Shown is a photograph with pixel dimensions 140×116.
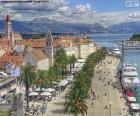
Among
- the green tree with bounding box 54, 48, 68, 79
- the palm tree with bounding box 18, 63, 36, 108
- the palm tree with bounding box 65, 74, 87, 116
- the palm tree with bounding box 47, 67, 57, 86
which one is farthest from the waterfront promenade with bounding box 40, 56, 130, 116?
the green tree with bounding box 54, 48, 68, 79

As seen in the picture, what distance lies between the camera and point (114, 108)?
270ft

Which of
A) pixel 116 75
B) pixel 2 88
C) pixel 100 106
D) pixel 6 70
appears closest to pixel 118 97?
pixel 100 106

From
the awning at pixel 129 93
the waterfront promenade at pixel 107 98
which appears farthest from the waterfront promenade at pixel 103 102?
the awning at pixel 129 93

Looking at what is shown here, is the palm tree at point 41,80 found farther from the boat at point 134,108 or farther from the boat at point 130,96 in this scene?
the boat at point 134,108

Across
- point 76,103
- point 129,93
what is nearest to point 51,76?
point 129,93

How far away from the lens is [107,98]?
306 feet

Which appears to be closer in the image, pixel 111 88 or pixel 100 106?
pixel 100 106

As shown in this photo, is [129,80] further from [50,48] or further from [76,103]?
[76,103]

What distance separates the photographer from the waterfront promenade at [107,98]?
3125 inches

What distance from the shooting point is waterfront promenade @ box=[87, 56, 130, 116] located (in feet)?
260

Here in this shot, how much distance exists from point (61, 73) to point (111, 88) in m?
16.9

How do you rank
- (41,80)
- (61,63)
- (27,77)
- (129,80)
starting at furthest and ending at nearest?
(61,63) < (129,80) < (41,80) < (27,77)

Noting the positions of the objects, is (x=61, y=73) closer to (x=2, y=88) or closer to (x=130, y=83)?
(x=130, y=83)

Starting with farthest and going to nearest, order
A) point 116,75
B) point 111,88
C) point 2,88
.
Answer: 1. point 116,75
2. point 111,88
3. point 2,88
